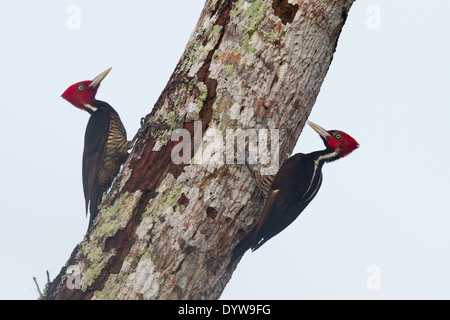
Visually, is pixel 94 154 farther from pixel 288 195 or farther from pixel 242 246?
pixel 242 246

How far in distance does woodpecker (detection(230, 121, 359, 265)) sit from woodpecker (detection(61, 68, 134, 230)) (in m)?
1.69

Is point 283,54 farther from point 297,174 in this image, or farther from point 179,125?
point 297,174

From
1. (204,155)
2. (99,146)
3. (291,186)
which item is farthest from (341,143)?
(99,146)

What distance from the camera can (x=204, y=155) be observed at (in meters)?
2.76

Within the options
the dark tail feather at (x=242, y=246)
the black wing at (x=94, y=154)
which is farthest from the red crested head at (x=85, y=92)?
the dark tail feather at (x=242, y=246)

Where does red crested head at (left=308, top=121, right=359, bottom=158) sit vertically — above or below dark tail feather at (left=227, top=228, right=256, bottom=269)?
above

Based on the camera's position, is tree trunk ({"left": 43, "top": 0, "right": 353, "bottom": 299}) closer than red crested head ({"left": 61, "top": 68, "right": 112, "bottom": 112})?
Yes

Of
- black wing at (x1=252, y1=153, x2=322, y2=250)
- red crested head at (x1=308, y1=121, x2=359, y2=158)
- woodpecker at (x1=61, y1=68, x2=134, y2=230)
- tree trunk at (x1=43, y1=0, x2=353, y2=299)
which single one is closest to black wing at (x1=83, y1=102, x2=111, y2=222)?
woodpecker at (x1=61, y1=68, x2=134, y2=230)

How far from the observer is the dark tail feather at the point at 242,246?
300cm

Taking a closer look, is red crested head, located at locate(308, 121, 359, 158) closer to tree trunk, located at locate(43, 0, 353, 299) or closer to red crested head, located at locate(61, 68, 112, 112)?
tree trunk, located at locate(43, 0, 353, 299)

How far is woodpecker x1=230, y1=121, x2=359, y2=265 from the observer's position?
121 inches

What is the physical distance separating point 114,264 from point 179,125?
87 cm

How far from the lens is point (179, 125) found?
2.82 metres
